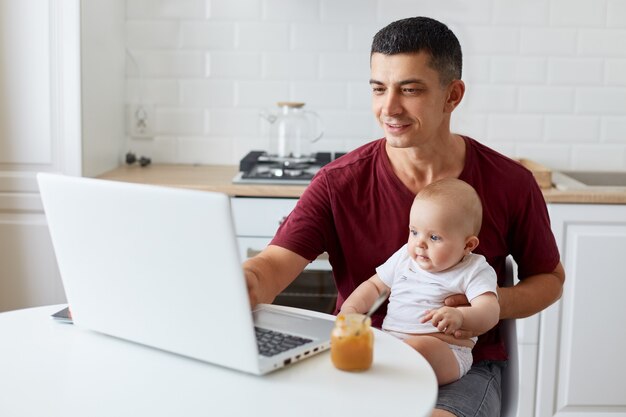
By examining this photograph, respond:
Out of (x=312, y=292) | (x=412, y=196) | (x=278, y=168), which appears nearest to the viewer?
(x=412, y=196)

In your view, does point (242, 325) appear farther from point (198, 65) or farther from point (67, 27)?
point (198, 65)

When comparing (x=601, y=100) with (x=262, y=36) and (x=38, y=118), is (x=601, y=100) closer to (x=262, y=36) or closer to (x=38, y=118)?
(x=262, y=36)

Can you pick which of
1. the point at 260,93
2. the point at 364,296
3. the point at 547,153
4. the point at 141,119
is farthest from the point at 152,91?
the point at 364,296

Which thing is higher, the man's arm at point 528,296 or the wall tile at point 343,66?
the wall tile at point 343,66

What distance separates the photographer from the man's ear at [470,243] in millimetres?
1801

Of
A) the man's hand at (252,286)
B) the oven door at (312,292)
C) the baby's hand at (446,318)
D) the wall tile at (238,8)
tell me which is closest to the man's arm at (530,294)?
the baby's hand at (446,318)

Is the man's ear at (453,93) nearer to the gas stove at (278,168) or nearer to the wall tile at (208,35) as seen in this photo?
the gas stove at (278,168)

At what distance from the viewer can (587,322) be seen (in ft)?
9.50

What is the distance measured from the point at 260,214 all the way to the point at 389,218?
0.97 m

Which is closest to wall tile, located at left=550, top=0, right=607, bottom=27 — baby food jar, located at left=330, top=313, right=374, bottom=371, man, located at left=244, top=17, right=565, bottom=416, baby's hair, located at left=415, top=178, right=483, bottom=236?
man, located at left=244, top=17, right=565, bottom=416

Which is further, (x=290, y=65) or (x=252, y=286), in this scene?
(x=290, y=65)

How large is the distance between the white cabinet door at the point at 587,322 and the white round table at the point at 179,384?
60.2 inches

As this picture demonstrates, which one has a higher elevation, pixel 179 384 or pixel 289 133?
pixel 289 133

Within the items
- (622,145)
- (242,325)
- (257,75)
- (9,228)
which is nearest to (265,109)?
(257,75)
